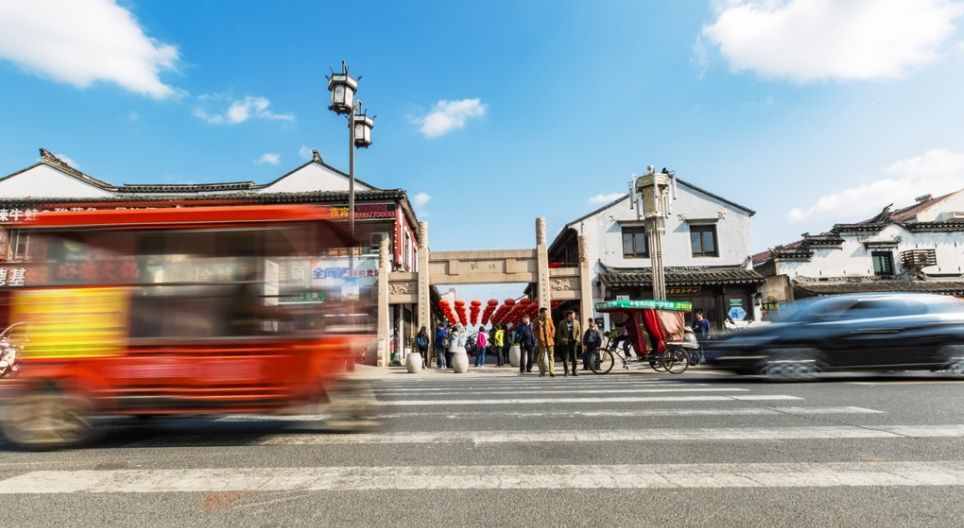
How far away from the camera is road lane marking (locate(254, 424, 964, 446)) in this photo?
4.73 metres

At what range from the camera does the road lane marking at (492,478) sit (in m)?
3.39

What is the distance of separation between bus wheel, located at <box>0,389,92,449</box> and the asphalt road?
158mm

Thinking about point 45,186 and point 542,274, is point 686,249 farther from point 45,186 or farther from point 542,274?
point 45,186

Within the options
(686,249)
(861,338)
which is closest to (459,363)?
(861,338)

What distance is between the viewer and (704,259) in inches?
1093

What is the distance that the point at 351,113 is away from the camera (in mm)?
15633

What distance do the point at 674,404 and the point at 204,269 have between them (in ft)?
19.1

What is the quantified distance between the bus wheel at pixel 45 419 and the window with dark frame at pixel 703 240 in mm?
27683

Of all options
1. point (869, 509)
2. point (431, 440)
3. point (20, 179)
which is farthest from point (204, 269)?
point (20, 179)

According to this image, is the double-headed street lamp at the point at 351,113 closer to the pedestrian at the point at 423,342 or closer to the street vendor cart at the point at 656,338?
the pedestrian at the point at 423,342

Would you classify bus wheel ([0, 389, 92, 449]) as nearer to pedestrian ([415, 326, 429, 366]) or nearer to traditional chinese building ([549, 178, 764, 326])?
pedestrian ([415, 326, 429, 366])

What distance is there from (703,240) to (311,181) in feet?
69.4

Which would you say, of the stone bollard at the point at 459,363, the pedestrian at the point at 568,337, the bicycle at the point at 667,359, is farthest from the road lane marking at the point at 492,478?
the stone bollard at the point at 459,363

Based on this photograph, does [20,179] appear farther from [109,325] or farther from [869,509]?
[869,509]
